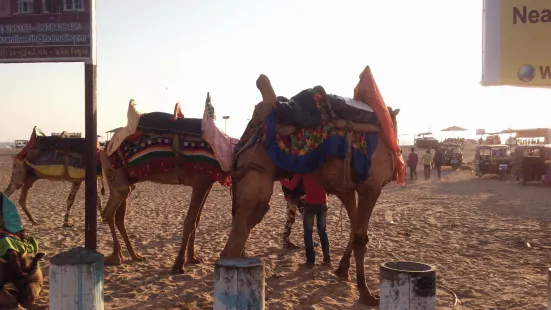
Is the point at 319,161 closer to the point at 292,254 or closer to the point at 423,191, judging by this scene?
the point at 292,254

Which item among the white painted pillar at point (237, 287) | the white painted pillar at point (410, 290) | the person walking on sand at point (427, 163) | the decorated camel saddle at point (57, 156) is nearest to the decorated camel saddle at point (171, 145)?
the white painted pillar at point (237, 287)

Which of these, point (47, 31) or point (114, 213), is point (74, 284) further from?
point (114, 213)

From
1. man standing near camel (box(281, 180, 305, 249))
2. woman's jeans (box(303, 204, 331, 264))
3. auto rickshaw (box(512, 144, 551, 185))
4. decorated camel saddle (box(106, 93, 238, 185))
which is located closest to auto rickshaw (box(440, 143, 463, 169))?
auto rickshaw (box(512, 144, 551, 185))

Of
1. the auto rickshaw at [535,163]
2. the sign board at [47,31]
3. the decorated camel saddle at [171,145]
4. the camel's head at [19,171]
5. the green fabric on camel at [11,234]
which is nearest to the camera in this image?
the green fabric on camel at [11,234]

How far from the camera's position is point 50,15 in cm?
550

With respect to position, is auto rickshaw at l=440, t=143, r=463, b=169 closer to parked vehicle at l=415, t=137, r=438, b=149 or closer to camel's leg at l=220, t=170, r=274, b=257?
parked vehicle at l=415, t=137, r=438, b=149

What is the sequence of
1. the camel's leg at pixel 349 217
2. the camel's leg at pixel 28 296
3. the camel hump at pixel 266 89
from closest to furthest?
the camel hump at pixel 266 89, the camel's leg at pixel 28 296, the camel's leg at pixel 349 217

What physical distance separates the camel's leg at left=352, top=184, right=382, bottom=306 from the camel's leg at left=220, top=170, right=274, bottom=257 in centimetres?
120

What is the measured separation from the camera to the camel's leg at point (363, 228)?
17.4ft

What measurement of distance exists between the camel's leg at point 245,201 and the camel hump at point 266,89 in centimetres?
76

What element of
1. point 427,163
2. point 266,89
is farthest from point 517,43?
point 427,163

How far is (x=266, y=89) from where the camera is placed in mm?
4836

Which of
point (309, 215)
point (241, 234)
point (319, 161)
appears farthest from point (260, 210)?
point (309, 215)

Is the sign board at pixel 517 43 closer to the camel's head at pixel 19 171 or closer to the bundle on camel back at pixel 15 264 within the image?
the bundle on camel back at pixel 15 264
